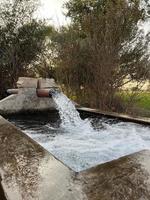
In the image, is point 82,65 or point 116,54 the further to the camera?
point 82,65

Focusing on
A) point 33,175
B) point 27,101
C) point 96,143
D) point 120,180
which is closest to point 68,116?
point 27,101

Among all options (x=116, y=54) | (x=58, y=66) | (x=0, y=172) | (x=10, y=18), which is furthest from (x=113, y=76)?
(x=10, y=18)

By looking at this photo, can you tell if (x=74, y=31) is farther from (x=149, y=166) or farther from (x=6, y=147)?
(x=149, y=166)

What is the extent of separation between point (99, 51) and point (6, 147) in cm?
404

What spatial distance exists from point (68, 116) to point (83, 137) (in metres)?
1.21

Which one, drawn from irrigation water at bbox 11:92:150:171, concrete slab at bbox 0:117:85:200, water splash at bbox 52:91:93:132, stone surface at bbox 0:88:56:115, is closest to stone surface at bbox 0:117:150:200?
concrete slab at bbox 0:117:85:200

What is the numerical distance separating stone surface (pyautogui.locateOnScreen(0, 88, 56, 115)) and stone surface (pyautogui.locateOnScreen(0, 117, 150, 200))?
331 centimetres

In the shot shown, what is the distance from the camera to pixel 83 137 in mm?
3953

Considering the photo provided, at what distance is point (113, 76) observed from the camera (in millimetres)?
6371

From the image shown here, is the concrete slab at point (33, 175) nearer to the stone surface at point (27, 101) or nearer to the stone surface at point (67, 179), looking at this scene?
the stone surface at point (67, 179)

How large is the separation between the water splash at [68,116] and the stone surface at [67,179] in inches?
86.7

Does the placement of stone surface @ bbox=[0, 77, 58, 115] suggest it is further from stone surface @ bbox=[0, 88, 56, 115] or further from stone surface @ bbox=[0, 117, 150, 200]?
stone surface @ bbox=[0, 117, 150, 200]

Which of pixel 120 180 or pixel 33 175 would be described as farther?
pixel 33 175

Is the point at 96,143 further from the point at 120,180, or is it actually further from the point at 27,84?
the point at 27,84
